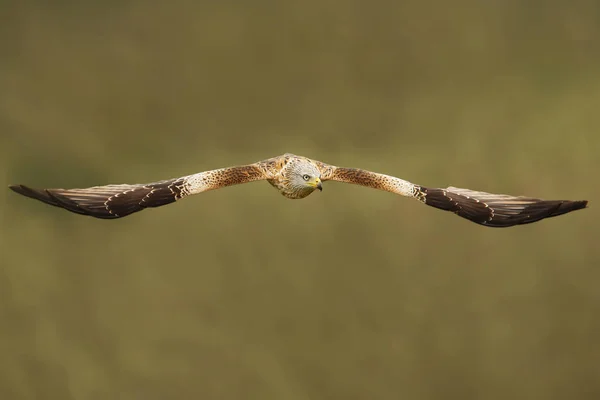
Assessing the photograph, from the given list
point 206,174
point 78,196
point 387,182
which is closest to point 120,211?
point 78,196

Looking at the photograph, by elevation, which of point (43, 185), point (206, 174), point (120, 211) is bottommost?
point (120, 211)

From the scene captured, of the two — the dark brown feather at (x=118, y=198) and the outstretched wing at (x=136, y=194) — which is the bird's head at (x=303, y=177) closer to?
the outstretched wing at (x=136, y=194)

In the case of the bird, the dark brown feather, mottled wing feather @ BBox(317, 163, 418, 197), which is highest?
mottled wing feather @ BBox(317, 163, 418, 197)

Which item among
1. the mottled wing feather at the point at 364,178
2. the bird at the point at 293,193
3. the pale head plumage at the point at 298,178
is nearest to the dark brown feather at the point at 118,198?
the bird at the point at 293,193

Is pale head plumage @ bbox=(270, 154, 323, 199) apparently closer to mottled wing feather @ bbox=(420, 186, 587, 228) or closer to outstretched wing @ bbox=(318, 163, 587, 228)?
outstretched wing @ bbox=(318, 163, 587, 228)

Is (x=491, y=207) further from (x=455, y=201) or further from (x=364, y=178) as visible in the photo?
(x=364, y=178)

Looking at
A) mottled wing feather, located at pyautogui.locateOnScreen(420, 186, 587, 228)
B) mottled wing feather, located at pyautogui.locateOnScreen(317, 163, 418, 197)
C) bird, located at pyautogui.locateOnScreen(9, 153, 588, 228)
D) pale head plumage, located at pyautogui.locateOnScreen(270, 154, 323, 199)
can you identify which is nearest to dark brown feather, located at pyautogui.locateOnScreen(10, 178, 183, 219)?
bird, located at pyautogui.locateOnScreen(9, 153, 588, 228)

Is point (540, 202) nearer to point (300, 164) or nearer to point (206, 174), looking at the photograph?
point (300, 164)
